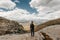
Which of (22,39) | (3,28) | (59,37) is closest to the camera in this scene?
(22,39)

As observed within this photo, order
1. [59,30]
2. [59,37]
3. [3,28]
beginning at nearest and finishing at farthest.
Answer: [59,37] → [59,30] → [3,28]

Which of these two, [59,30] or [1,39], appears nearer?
[1,39]

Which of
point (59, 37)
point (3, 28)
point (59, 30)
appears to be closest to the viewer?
point (59, 37)

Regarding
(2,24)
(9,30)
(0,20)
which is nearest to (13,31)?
(9,30)

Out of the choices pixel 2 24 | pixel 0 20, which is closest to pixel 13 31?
pixel 2 24

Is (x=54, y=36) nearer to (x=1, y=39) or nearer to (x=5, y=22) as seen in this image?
(x=1, y=39)

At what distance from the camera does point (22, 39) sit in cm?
2114

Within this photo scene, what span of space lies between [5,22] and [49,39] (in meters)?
12.4

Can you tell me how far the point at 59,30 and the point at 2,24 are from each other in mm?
11015

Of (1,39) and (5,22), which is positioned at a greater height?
(5,22)

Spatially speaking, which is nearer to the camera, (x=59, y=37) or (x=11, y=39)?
(x=11, y=39)

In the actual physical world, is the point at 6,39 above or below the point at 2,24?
below

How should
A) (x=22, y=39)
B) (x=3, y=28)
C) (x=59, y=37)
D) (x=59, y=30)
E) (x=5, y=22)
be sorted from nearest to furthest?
(x=22, y=39), (x=59, y=37), (x=59, y=30), (x=3, y=28), (x=5, y=22)

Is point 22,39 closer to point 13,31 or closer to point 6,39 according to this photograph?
point 6,39
